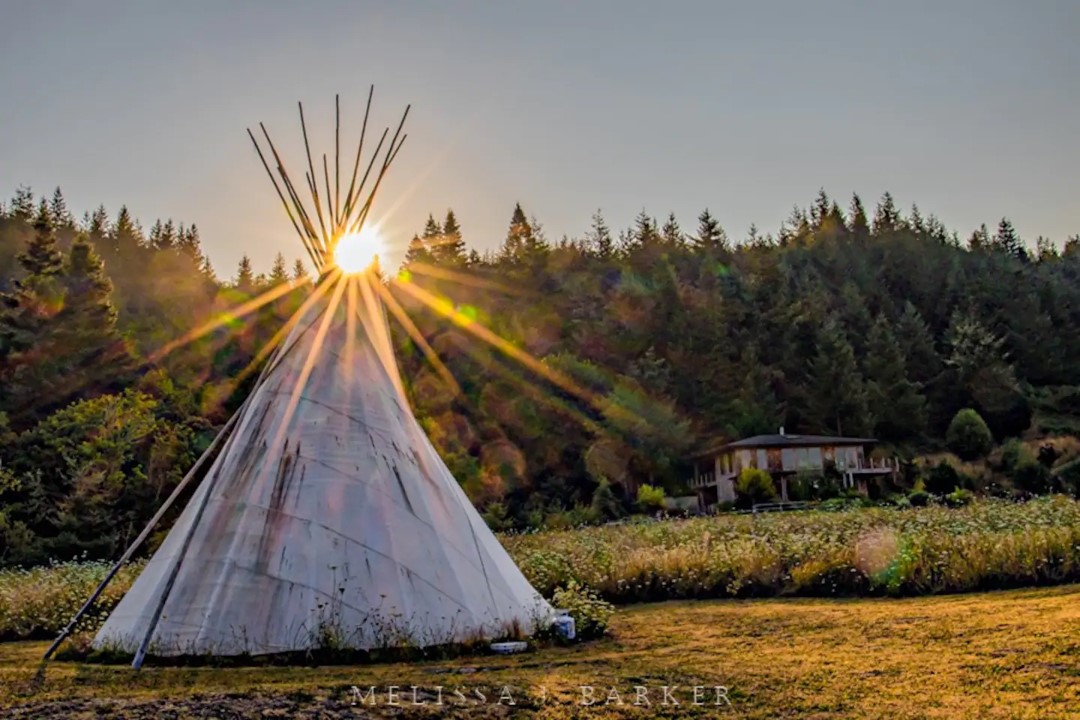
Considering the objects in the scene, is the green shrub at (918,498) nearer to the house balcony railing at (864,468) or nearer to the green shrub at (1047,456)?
the house balcony railing at (864,468)

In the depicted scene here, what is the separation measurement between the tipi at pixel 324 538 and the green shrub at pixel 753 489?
25.3 meters

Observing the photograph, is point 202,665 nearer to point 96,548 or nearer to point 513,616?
point 513,616

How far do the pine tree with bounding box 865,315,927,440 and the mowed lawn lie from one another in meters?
42.9

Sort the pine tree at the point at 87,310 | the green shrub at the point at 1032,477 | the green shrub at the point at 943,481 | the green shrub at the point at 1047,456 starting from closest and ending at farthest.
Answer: the green shrub at the point at 943,481, the green shrub at the point at 1032,477, the pine tree at the point at 87,310, the green shrub at the point at 1047,456

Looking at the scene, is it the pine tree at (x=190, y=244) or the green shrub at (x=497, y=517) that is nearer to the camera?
the green shrub at (x=497, y=517)

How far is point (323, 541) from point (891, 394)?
47.7 meters

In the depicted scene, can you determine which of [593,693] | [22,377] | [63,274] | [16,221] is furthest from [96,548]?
[16,221]

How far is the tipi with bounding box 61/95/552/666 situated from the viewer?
20.3 feet

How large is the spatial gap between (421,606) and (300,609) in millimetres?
919

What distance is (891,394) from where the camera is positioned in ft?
159

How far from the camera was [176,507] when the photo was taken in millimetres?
24938

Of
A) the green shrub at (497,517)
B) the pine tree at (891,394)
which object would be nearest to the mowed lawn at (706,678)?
the green shrub at (497,517)

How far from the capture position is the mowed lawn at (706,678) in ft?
12.8

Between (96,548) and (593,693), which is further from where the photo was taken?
(96,548)
